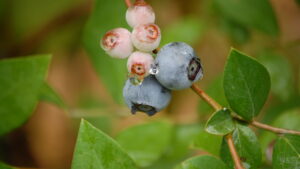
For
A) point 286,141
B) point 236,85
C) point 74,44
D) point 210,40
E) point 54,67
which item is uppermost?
point 236,85

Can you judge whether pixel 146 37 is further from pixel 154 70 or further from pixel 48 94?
pixel 48 94

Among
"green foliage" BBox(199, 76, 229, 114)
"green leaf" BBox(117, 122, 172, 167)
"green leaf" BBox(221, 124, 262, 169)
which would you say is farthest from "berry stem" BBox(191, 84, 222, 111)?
"green leaf" BBox(117, 122, 172, 167)

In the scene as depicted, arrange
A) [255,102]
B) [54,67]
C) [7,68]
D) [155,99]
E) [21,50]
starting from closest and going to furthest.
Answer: [155,99], [255,102], [7,68], [21,50], [54,67]

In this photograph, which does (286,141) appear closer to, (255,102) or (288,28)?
(255,102)

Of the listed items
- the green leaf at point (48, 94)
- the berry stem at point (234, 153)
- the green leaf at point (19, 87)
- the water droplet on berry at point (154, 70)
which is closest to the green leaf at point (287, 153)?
the berry stem at point (234, 153)

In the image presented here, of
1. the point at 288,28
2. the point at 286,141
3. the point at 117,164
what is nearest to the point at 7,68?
the point at 117,164

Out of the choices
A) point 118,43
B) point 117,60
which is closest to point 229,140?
point 118,43

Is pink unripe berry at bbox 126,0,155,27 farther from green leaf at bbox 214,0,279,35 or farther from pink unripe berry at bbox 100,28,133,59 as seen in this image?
green leaf at bbox 214,0,279,35
